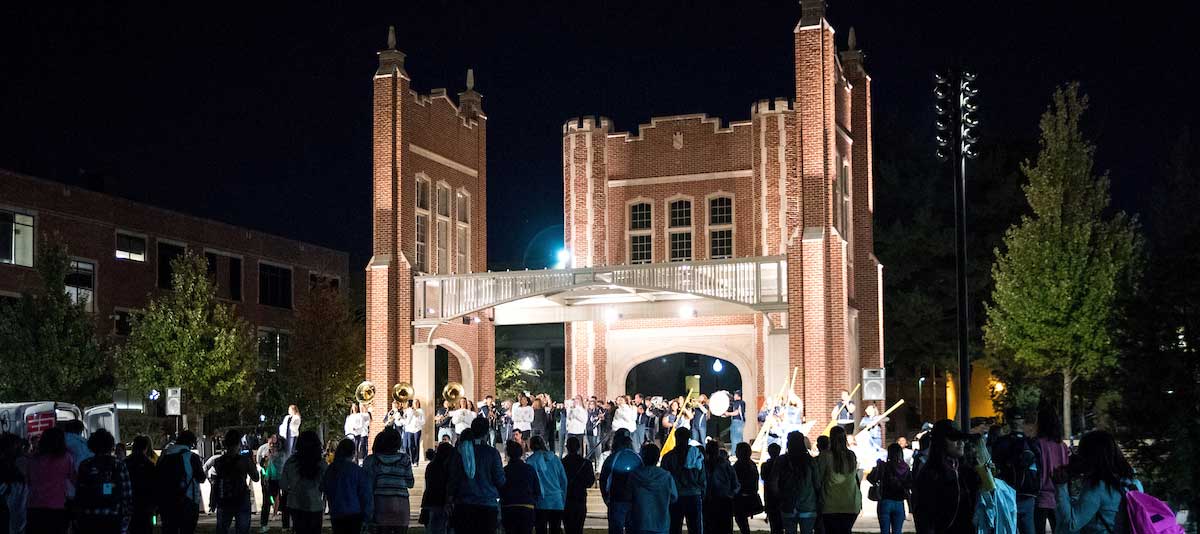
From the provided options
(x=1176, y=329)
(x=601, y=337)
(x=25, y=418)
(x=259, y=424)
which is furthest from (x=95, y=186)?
(x=1176, y=329)

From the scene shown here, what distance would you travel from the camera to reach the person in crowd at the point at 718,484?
47.0 ft

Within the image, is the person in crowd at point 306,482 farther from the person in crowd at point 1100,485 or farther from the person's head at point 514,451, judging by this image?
the person in crowd at point 1100,485

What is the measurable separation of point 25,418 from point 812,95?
18232 mm

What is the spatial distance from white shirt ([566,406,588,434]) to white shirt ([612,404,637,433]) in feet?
2.60

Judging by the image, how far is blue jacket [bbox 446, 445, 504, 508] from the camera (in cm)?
1326

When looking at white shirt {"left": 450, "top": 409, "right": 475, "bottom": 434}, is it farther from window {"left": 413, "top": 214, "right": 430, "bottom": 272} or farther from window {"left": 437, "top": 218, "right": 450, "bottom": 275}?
window {"left": 437, "top": 218, "right": 450, "bottom": 275}

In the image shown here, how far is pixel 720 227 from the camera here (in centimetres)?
3922

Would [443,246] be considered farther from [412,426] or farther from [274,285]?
[274,285]

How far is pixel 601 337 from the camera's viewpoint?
1576 inches

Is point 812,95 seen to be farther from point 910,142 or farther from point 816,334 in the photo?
point 910,142

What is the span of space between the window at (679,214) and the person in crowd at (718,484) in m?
25.5

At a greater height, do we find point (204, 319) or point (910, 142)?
point (910, 142)

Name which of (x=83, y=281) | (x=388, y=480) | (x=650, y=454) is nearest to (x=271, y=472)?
(x=388, y=480)

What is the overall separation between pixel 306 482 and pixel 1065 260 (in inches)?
1075
